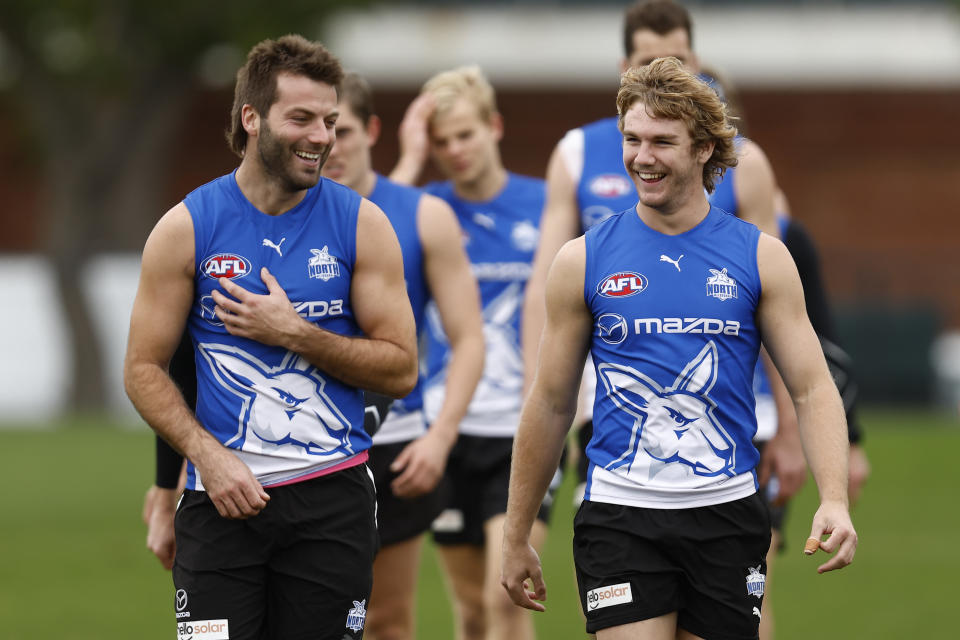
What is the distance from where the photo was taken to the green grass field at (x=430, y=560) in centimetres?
1034

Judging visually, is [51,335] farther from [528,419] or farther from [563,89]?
[528,419]

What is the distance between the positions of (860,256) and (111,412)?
46.9 feet

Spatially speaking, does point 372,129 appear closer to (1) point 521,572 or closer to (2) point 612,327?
(2) point 612,327

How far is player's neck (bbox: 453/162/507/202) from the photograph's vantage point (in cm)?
777

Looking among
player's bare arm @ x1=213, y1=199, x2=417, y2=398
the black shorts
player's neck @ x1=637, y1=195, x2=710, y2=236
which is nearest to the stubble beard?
player's bare arm @ x1=213, y1=199, x2=417, y2=398

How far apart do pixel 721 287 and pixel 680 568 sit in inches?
33.2

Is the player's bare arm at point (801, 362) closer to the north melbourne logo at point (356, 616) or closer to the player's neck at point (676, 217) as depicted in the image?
the player's neck at point (676, 217)

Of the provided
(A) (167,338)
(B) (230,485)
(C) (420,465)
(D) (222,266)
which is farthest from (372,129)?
(B) (230,485)

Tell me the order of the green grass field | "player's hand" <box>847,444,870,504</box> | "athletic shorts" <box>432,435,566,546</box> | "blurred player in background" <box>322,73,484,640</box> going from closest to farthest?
"blurred player in background" <box>322,73,484,640</box>, "player's hand" <box>847,444,870,504</box>, "athletic shorts" <box>432,435,566,546</box>, the green grass field

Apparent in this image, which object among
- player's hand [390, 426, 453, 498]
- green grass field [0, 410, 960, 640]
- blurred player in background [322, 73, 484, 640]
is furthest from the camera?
green grass field [0, 410, 960, 640]

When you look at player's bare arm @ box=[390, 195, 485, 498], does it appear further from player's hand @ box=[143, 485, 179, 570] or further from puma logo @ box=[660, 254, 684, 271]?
puma logo @ box=[660, 254, 684, 271]

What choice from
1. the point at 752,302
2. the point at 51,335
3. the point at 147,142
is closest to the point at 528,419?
the point at 752,302

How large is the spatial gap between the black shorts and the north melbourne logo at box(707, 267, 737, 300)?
1.28 m

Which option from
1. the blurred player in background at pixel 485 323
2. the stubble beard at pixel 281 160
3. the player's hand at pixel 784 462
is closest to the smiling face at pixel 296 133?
the stubble beard at pixel 281 160
